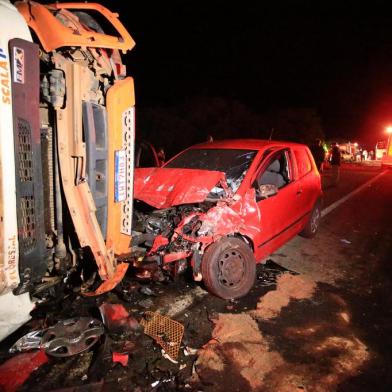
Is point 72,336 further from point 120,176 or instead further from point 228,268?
point 228,268

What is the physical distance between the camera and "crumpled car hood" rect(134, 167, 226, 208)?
13.2 feet

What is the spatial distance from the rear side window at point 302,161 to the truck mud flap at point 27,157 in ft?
13.1

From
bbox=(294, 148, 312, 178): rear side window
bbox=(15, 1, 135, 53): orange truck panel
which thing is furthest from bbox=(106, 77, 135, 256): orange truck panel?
bbox=(294, 148, 312, 178): rear side window

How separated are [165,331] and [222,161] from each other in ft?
8.32

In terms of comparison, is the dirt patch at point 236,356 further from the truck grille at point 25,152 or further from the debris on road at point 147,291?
the truck grille at point 25,152

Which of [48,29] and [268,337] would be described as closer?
[48,29]

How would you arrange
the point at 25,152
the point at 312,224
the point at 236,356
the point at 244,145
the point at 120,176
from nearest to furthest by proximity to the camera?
the point at 25,152 → the point at 236,356 → the point at 120,176 → the point at 244,145 → the point at 312,224

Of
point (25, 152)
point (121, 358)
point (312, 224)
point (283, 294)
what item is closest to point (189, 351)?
point (121, 358)

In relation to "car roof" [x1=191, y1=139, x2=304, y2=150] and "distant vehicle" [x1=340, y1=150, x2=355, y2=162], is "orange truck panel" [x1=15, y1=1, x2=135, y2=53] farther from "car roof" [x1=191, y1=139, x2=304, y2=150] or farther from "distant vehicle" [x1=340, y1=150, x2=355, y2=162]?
"distant vehicle" [x1=340, y1=150, x2=355, y2=162]

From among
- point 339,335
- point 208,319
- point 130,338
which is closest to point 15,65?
point 130,338

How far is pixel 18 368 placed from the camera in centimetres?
256

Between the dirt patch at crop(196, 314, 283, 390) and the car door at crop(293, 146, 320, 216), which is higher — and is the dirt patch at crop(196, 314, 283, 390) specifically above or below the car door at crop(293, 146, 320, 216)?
below

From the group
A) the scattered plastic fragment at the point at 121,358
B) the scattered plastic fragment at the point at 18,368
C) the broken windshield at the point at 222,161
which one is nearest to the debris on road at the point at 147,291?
the scattered plastic fragment at the point at 121,358

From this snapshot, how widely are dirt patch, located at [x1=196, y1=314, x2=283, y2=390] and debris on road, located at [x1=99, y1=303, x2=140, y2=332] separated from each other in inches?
27.9
